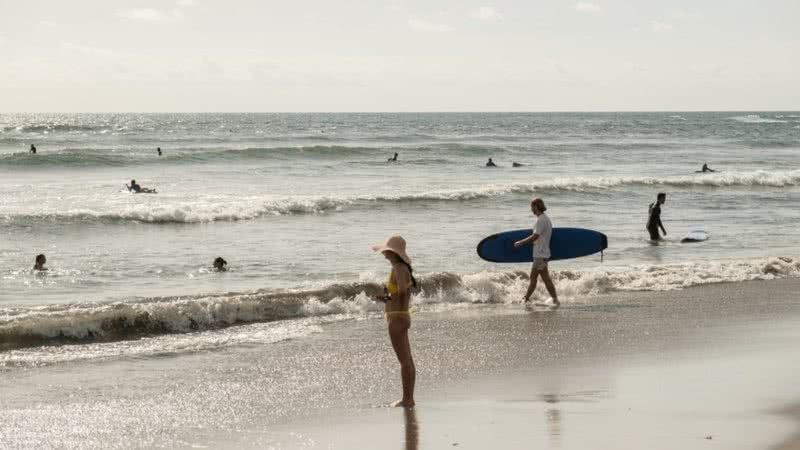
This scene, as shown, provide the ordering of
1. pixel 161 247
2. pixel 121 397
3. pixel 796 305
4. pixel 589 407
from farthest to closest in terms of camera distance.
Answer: pixel 161 247 < pixel 796 305 < pixel 121 397 < pixel 589 407

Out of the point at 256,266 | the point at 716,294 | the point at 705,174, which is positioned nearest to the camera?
the point at 716,294

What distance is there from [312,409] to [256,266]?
32.1ft

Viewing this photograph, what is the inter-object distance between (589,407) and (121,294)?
8.93 meters

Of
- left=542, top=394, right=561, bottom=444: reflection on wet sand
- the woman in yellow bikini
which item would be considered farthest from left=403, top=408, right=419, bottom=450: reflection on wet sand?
left=542, top=394, right=561, bottom=444: reflection on wet sand

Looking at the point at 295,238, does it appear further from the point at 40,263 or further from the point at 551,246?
the point at 551,246

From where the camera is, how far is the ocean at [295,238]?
524 inches

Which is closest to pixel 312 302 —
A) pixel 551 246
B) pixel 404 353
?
pixel 551 246

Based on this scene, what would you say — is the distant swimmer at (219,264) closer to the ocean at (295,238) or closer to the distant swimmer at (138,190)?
the ocean at (295,238)

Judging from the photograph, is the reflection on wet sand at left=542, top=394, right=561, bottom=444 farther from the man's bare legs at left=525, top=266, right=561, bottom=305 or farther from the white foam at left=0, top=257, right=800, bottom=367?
the man's bare legs at left=525, top=266, right=561, bottom=305

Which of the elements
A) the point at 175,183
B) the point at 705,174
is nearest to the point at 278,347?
the point at 175,183

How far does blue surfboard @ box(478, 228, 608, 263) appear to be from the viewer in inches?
662

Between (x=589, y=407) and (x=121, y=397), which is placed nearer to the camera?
(x=589, y=407)

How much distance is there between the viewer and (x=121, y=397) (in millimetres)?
9305

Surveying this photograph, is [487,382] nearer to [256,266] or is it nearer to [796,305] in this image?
[796,305]
